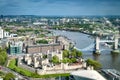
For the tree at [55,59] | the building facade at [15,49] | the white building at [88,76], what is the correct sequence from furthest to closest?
the building facade at [15,49] < the tree at [55,59] < the white building at [88,76]

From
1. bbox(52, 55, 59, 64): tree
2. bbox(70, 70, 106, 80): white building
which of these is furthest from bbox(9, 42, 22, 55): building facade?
bbox(70, 70, 106, 80): white building

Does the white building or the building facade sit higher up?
the white building

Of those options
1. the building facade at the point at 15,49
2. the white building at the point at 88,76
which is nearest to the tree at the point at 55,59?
the white building at the point at 88,76

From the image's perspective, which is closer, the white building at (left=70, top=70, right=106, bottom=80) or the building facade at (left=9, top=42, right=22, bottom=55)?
the white building at (left=70, top=70, right=106, bottom=80)

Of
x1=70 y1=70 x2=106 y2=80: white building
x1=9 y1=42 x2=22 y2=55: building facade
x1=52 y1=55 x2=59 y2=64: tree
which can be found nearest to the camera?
x1=70 y1=70 x2=106 y2=80: white building

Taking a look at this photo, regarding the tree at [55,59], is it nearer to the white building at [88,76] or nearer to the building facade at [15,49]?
the white building at [88,76]

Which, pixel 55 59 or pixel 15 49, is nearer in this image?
pixel 55 59

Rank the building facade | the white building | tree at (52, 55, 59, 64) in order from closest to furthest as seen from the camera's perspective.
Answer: the white building < tree at (52, 55, 59, 64) < the building facade

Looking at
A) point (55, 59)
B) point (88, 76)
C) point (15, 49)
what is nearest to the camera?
point (88, 76)

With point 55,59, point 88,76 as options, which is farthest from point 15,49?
point 88,76

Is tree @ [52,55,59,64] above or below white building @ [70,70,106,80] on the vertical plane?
below

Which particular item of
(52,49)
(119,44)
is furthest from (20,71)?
(119,44)

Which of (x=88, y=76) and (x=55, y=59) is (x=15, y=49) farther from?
(x=88, y=76)

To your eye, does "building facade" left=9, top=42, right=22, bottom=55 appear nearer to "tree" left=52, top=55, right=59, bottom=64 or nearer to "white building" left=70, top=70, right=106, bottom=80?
"tree" left=52, top=55, right=59, bottom=64
